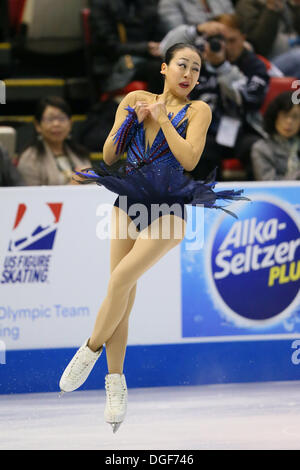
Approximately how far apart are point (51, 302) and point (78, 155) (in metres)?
1.16

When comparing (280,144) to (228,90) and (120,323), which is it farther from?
(120,323)

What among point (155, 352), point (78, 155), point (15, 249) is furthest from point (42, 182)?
point (155, 352)

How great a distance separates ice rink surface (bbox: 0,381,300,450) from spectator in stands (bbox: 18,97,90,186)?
1465 millimetres

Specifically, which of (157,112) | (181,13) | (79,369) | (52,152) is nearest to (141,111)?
(157,112)

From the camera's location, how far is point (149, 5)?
7004mm

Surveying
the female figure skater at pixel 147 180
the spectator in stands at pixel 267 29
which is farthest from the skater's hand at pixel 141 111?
the spectator in stands at pixel 267 29

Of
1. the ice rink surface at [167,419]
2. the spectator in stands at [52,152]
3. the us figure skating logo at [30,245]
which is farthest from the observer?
the spectator in stands at [52,152]

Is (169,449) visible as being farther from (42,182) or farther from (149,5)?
(149,5)

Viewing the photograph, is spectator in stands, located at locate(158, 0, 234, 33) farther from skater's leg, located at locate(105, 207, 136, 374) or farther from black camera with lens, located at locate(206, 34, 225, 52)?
skater's leg, located at locate(105, 207, 136, 374)

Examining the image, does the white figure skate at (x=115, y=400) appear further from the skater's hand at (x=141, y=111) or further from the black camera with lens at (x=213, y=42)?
the black camera with lens at (x=213, y=42)

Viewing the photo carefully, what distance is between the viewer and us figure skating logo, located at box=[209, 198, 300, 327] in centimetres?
518

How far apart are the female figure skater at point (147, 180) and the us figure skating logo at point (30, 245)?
1.50 metres

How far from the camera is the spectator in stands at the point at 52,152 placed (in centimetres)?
555

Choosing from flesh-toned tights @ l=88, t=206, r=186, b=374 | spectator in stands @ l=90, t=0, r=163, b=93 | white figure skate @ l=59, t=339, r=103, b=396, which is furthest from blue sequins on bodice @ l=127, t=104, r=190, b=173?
spectator in stands @ l=90, t=0, r=163, b=93
